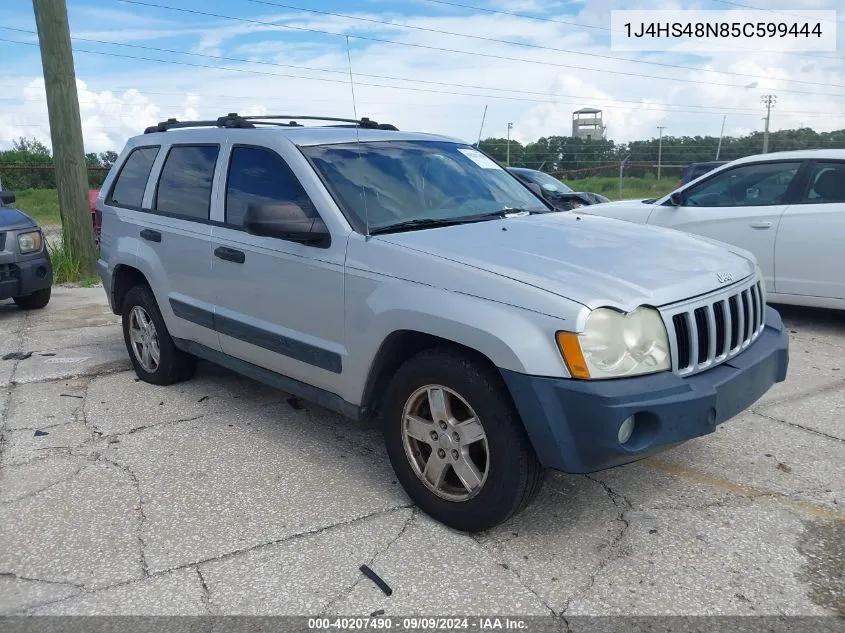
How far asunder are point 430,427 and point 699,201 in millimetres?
5190

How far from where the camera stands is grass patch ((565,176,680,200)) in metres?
26.6

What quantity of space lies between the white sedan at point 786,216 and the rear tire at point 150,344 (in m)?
3.47

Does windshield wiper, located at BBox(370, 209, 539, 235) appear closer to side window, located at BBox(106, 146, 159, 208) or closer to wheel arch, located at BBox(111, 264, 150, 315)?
side window, located at BBox(106, 146, 159, 208)

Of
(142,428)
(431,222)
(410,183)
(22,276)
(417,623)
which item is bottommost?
(417,623)

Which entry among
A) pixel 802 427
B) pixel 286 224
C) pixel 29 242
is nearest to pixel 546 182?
pixel 29 242

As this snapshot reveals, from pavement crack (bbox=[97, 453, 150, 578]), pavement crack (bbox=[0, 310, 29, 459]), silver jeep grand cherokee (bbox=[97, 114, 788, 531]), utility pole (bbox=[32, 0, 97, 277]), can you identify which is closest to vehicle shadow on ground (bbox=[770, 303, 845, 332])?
silver jeep grand cherokee (bbox=[97, 114, 788, 531])

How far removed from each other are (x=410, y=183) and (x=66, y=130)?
8.06m

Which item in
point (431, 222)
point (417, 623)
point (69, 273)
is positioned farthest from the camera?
point (69, 273)

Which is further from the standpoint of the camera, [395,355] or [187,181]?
[187,181]

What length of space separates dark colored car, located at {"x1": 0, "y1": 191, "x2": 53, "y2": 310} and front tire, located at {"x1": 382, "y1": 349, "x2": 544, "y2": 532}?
6.07 metres

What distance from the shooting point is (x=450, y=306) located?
10.1ft

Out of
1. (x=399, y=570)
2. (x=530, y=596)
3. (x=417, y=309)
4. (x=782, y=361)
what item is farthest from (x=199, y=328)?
(x=782, y=361)

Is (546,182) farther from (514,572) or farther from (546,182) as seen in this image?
(514,572)

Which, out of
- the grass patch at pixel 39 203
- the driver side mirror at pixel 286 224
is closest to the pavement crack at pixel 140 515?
the driver side mirror at pixel 286 224
